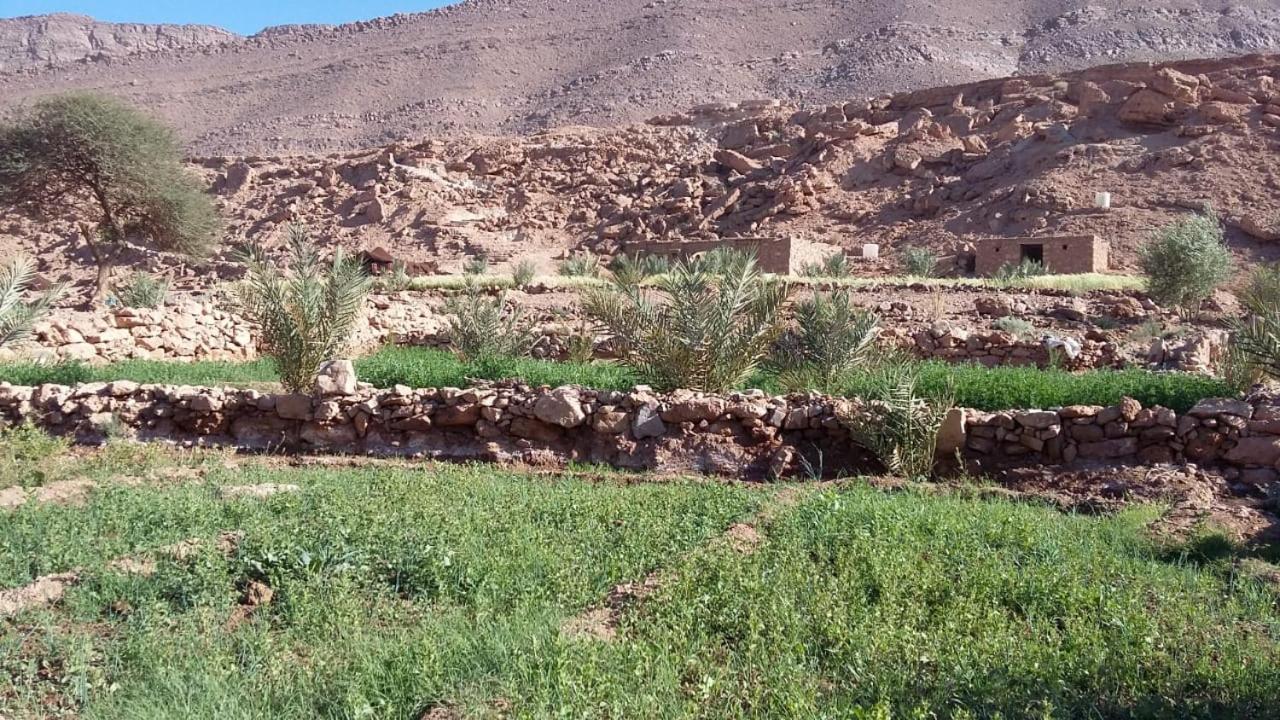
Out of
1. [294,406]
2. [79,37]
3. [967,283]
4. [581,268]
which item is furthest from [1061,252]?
[79,37]

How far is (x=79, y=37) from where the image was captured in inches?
3861

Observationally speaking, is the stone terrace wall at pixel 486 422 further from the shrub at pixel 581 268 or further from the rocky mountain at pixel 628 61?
the rocky mountain at pixel 628 61

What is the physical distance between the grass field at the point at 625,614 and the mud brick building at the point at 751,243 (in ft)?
59.3

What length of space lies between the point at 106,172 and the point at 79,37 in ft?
300

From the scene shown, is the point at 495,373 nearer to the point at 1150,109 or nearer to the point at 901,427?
the point at 901,427

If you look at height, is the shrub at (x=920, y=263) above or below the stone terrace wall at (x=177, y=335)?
above

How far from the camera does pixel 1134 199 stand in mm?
30094

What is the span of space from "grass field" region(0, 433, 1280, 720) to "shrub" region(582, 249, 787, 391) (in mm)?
3288

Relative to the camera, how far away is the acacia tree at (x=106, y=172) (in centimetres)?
2338

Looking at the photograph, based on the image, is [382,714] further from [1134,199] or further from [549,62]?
[549,62]

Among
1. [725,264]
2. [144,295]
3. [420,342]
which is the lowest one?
[420,342]

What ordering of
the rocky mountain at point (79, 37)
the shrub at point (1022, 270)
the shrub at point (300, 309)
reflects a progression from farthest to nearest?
the rocky mountain at point (79, 37)
the shrub at point (1022, 270)
the shrub at point (300, 309)

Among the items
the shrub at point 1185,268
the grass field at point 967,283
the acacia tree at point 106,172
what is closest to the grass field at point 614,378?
the grass field at point 967,283

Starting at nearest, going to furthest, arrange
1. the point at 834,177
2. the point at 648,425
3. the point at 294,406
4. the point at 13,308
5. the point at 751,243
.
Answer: the point at 648,425
the point at 294,406
the point at 13,308
the point at 751,243
the point at 834,177
